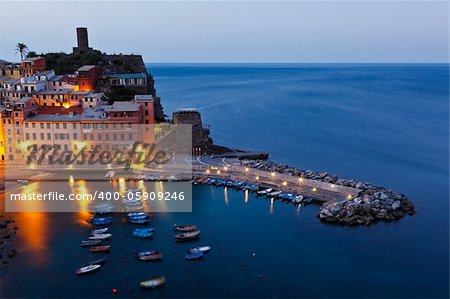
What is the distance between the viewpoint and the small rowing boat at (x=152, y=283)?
24.6 meters

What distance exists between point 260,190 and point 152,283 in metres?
16.3

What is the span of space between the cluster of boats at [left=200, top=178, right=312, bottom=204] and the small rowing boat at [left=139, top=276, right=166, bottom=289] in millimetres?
14613

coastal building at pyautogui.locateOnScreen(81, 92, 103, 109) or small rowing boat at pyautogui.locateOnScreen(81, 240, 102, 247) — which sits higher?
coastal building at pyautogui.locateOnScreen(81, 92, 103, 109)

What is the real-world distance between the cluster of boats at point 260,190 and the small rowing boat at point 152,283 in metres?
14.6

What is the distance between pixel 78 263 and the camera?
26969 millimetres

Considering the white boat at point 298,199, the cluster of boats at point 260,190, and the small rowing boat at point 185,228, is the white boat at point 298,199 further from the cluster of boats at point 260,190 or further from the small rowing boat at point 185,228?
the small rowing boat at point 185,228

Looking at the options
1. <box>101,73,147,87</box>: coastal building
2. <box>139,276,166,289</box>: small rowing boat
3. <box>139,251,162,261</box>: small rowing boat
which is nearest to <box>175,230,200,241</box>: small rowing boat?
<box>139,251,162,261</box>: small rowing boat

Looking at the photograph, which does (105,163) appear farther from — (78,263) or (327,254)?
(327,254)

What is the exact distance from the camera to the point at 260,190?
3916 cm

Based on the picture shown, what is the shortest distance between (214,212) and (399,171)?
70.7 ft

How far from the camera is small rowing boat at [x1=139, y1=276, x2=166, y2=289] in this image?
24.6 metres

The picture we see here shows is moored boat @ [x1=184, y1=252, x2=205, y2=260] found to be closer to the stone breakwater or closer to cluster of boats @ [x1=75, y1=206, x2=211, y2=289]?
cluster of boats @ [x1=75, y1=206, x2=211, y2=289]

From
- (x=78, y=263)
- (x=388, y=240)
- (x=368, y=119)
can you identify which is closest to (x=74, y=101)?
(x=78, y=263)

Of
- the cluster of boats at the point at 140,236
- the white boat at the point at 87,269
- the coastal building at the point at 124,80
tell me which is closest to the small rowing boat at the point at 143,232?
the cluster of boats at the point at 140,236
